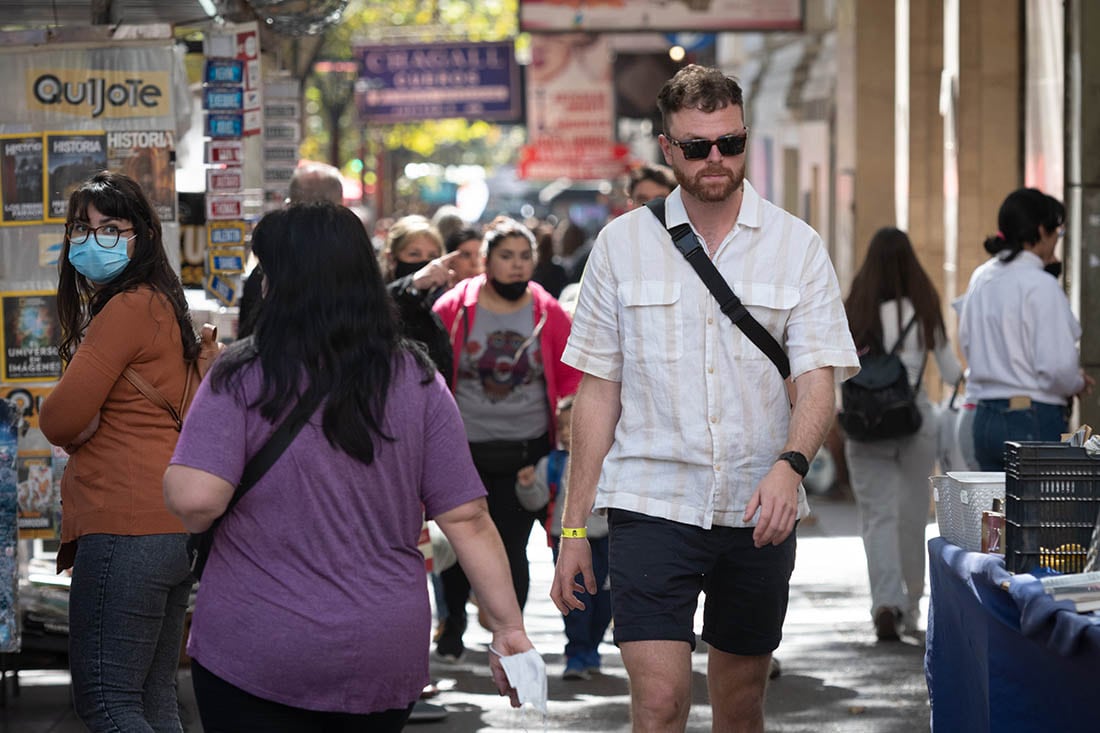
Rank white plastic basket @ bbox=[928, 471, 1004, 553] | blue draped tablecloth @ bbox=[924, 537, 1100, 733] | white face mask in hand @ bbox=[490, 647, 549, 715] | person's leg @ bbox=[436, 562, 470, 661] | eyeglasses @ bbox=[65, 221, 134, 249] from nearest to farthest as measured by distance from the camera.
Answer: white face mask in hand @ bbox=[490, 647, 549, 715] < blue draped tablecloth @ bbox=[924, 537, 1100, 733] < eyeglasses @ bbox=[65, 221, 134, 249] < white plastic basket @ bbox=[928, 471, 1004, 553] < person's leg @ bbox=[436, 562, 470, 661]

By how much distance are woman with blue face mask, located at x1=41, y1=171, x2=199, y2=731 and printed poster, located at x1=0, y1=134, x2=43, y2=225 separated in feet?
7.45

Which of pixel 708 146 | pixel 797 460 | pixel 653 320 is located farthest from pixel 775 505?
pixel 708 146

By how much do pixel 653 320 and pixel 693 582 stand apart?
71 cm

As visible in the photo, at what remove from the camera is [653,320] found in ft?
16.0

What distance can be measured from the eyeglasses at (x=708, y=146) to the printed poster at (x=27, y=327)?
350cm

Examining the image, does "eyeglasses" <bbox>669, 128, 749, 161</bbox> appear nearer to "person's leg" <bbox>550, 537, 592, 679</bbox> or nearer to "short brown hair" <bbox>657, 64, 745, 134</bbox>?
"short brown hair" <bbox>657, 64, 745, 134</bbox>

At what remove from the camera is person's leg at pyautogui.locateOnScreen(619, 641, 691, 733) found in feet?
15.4


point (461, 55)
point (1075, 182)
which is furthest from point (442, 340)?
point (461, 55)

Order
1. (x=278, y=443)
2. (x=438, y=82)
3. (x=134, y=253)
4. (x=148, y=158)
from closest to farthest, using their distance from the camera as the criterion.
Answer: (x=278, y=443) → (x=134, y=253) → (x=148, y=158) → (x=438, y=82)

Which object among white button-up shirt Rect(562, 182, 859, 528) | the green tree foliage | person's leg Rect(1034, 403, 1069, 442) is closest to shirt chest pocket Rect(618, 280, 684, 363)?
white button-up shirt Rect(562, 182, 859, 528)

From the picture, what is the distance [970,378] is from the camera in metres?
8.38

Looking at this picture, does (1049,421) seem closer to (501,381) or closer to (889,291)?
(889,291)

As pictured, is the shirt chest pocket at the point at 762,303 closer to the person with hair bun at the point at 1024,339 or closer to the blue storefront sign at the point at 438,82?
the person with hair bun at the point at 1024,339

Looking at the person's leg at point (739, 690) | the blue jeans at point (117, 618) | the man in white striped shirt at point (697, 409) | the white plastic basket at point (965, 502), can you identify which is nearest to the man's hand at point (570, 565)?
the man in white striped shirt at point (697, 409)
